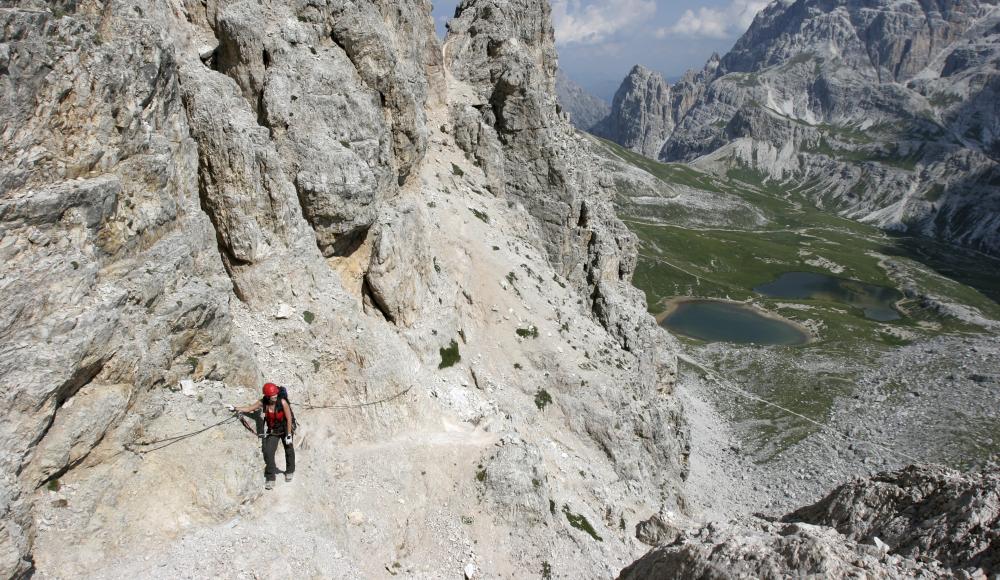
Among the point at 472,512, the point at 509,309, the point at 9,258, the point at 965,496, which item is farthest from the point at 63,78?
the point at 509,309

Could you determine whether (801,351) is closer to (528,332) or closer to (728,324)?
(728,324)

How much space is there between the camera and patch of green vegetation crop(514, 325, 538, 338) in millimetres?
40953

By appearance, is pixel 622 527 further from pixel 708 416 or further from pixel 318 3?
pixel 708 416

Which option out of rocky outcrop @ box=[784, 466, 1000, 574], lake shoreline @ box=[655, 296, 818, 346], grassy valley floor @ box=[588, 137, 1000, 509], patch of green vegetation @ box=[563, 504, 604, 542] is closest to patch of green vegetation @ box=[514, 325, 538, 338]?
patch of green vegetation @ box=[563, 504, 604, 542]

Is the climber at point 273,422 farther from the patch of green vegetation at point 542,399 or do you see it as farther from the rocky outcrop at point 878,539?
the patch of green vegetation at point 542,399

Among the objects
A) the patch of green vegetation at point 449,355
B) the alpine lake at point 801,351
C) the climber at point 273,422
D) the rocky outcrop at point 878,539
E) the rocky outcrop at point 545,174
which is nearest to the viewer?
the rocky outcrop at point 878,539

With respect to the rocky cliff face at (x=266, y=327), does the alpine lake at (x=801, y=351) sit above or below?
below

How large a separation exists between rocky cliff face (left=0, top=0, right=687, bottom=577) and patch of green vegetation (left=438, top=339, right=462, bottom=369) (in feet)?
0.89

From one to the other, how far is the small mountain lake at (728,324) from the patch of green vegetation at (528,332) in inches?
4258

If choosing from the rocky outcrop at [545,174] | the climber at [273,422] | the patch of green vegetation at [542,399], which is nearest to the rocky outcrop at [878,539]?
the climber at [273,422]

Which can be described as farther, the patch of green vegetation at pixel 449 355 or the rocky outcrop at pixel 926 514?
the patch of green vegetation at pixel 449 355

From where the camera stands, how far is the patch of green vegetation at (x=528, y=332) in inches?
1612

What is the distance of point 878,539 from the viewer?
13.9m

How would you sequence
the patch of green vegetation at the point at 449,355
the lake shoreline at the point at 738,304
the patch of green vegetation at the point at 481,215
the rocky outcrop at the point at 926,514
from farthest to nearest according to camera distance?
the lake shoreline at the point at 738,304 → the patch of green vegetation at the point at 481,215 → the patch of green vegetation at the point at 449,355 → the rocky outcrop at the point at 926,514
